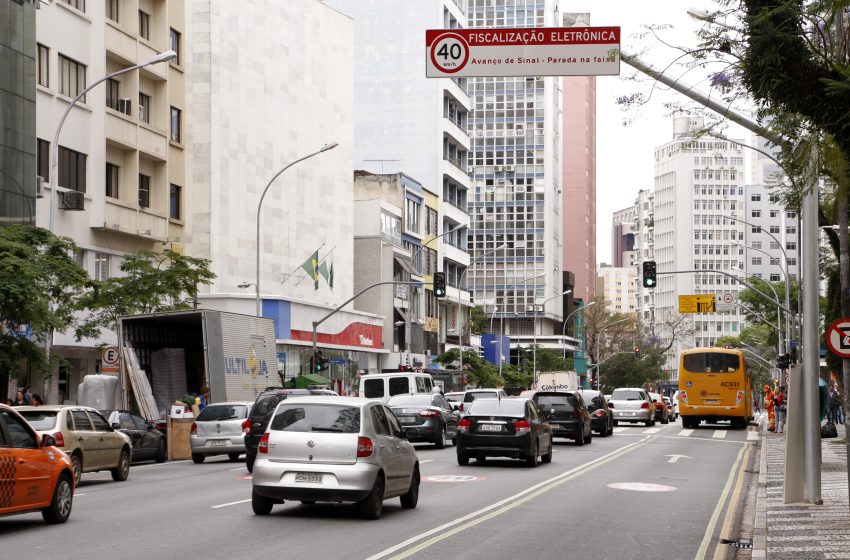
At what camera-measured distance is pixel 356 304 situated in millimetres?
78875

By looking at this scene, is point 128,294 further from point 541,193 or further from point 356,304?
point 541,193

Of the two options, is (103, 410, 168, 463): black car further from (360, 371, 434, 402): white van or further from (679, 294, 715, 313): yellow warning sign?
(679, 294, 715, 313): yellow warning sign

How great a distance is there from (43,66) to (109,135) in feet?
15.7

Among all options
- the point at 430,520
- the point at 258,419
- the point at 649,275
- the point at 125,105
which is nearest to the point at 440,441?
the point at 258,419

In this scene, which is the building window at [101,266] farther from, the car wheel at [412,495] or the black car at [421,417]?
the car wheel at [412,495]

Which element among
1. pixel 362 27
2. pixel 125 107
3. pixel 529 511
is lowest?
pixel 529 511

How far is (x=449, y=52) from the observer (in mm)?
13805

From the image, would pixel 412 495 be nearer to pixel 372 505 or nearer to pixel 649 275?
pixel 372 505

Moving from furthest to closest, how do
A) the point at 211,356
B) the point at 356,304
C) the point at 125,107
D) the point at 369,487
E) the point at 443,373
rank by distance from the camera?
the point at 356,304 < the point at 443,373 < the point at 125,107 < the point at 211,356 < the point at 369,487

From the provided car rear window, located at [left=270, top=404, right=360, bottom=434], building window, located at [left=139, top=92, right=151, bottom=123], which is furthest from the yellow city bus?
car rear window, located at [left=270, top=404, right=360, bottom=434]

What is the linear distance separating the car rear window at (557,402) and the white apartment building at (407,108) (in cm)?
5683

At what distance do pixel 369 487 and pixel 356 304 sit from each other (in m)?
→ 62.8

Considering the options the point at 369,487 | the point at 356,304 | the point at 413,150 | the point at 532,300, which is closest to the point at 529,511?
the point at 369,487

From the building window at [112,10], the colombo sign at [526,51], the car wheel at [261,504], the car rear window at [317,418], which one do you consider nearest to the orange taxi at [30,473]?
the car wheel at [261,504]
